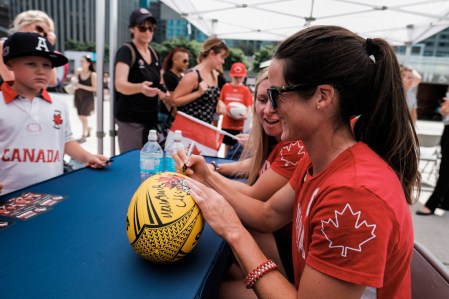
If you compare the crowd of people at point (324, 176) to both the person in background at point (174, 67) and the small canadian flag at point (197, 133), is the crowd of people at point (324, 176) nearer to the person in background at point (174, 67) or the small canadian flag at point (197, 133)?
the small canadian flag at point (197, 133)

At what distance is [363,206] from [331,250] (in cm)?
15

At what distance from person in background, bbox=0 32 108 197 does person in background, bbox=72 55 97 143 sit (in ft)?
18.3

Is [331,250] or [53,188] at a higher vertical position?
[331,250]

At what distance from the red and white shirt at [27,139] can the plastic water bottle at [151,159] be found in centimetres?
61

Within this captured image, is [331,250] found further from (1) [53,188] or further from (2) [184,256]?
(1) [53,188]

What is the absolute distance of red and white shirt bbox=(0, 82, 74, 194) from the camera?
1899mm

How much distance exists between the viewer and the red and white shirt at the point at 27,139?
1899 mm

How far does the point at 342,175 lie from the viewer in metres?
0.93

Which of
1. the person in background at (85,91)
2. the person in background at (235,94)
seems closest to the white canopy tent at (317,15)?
the person in background at (235,94)

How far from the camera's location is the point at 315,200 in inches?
39.2

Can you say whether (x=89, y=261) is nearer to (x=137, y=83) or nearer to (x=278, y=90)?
(x=278, y=90)

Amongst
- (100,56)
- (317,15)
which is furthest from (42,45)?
(317,15)

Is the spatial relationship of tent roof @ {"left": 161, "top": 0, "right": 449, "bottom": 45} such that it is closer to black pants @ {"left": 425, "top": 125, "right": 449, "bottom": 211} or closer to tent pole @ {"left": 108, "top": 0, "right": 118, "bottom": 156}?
black pants @ {"left": 425, "top": 125, "right": 449, "bottom": 211}

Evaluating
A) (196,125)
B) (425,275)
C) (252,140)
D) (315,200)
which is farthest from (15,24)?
(425,275)
